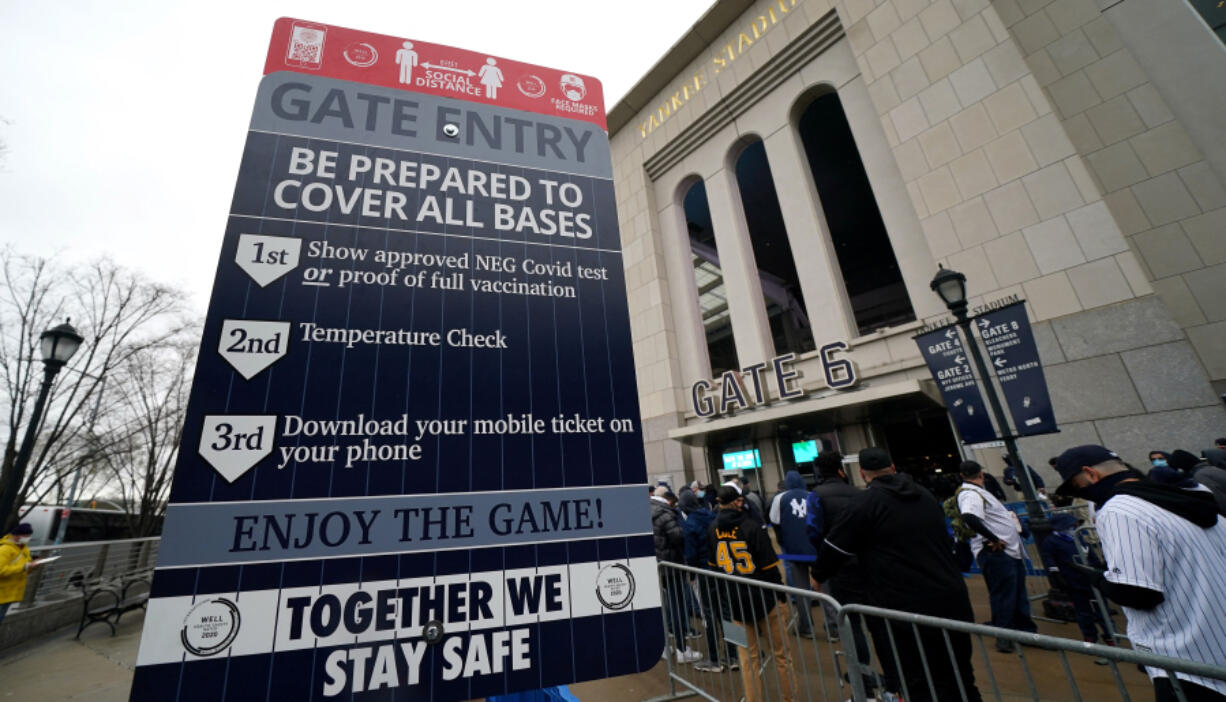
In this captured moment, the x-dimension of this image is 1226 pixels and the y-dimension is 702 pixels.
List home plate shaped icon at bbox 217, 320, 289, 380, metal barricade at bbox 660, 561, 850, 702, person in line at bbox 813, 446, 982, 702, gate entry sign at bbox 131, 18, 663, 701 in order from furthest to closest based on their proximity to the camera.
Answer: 1. metal barricade at bbox 660, 561, 850, 702
2. person in line at bbox 813, 446, 982, 702
3. home plate shaped icon at bbox 217, 320, 289, 380
4. gate entry sign at bbox 131, 18, 663, 701

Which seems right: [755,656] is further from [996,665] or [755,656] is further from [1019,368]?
[1019,368]

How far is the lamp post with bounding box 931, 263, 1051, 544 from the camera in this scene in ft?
18.5

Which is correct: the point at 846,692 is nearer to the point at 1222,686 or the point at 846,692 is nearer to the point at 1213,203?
the point at 1222,686

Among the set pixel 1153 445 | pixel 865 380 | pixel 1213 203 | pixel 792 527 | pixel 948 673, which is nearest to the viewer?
pixel 948 673

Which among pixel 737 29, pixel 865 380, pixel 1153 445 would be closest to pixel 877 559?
pixel 1153 445

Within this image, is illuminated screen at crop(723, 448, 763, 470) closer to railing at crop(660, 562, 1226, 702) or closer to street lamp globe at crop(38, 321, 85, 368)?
railing at crop(660, 562, 1226, 702)

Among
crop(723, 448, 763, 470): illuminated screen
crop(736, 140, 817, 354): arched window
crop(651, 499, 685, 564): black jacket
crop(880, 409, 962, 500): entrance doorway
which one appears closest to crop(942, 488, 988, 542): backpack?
crop(651, 499, 685, 564): black jacket

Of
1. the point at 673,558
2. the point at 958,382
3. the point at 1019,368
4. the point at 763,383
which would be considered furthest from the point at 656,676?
the point at 763,383

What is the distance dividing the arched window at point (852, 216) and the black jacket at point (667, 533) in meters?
13.0

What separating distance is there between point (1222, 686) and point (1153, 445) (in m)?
9.22

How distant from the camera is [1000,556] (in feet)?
17.4

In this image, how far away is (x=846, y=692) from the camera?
4.63m

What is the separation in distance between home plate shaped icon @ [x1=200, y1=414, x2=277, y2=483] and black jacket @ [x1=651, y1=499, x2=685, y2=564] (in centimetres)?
560

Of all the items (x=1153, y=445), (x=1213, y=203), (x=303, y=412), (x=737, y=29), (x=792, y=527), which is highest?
(x=737, y=29)
